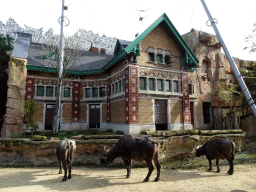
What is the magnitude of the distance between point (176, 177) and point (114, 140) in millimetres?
4121

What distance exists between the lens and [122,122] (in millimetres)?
15578

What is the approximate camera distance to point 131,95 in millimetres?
14789

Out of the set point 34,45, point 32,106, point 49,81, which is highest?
point 34,45

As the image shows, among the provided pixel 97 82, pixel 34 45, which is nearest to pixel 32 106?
pixel 97 82

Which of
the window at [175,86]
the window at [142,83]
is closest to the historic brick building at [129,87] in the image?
the window at [142,83]

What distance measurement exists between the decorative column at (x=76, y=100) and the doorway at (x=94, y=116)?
157 centimetres

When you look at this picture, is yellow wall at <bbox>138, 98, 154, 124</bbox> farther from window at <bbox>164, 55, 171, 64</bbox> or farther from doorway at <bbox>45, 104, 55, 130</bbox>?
doorway at <bbox>45, 104, 55, 130</bbox>

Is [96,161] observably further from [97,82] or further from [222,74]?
[222,74]

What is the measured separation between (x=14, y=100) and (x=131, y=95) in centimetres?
1018

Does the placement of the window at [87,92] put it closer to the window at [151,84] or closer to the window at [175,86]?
the window at [151,84]

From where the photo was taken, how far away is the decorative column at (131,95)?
14516 mm

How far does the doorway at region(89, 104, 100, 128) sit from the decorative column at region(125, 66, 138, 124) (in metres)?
6.41

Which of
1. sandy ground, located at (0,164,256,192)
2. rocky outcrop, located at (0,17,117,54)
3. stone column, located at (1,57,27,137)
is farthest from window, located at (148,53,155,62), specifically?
rocky outcrop, located at (0,17,117,54)

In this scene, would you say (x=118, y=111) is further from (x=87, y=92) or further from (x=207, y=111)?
(x=207, y=111)
